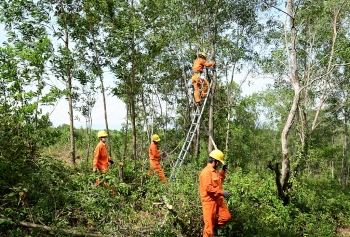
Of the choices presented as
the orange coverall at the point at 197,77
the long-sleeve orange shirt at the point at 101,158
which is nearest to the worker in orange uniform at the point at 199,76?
the orange coverall at the point at 197,77

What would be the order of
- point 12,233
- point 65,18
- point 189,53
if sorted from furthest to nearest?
point 189,53 → point 65,18 → point 12,233

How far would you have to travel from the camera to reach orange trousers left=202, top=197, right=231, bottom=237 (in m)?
5.70

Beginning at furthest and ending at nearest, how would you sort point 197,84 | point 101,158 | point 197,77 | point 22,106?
point 197,84, point 197,77, point 101,158, point 22,106

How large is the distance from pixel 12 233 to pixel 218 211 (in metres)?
3.89

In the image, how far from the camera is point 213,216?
5781mm

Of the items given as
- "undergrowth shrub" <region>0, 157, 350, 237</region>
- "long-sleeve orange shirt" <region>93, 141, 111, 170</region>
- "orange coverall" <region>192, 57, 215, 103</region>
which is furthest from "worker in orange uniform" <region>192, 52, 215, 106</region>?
"long-sleeve orange shirt" <region>93, 141, 111, 170</region>

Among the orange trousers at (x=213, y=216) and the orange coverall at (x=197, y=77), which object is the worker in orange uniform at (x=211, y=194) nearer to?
the orange trousers at (x=213, y=216)

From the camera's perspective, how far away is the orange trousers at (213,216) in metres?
5.70

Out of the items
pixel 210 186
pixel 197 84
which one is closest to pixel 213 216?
pixel 210 186

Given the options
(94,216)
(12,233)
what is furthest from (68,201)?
(12,233)

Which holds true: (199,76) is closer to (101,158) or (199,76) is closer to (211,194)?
(101,158)

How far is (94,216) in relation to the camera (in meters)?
5.96

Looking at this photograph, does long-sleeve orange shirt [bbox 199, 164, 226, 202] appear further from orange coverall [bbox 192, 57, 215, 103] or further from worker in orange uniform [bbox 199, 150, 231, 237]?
orange coverall [bbox 192, 57, 215, 103]

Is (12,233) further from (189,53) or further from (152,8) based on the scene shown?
(189,53)
